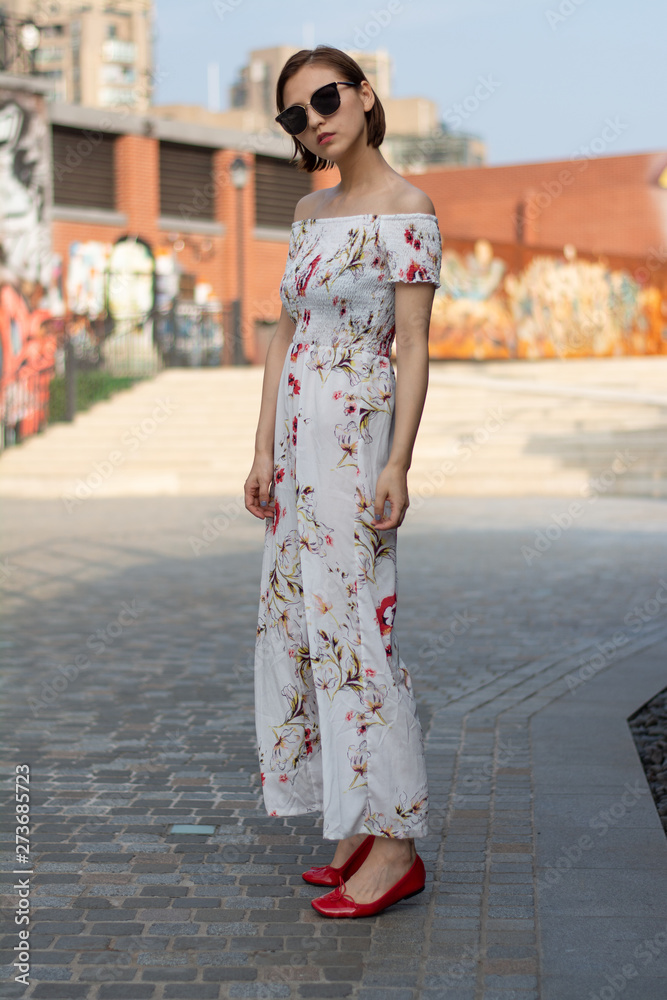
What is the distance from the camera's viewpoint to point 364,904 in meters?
3.03

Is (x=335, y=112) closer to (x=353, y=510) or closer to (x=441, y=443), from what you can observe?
(x=353, y=510)

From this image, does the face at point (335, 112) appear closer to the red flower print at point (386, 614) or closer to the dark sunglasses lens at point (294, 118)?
the dark sunglasses lens at point (294, 118)

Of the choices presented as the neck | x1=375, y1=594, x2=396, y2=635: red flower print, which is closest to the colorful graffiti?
the neck

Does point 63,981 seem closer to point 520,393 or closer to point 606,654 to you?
point 606,654

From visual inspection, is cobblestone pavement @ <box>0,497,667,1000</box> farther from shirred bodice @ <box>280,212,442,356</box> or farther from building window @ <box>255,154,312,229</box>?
building window @ <box>255,154,312,229</box>

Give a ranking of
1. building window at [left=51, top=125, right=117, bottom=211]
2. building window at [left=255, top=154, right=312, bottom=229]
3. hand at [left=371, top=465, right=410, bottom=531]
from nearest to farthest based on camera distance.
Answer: hand at [left=371, top=465, right=410, bottom=531] → building window at [left=51, top=125, right=117, bottom=211] → building window at [left=255, top=154, right=312, bottom=229]

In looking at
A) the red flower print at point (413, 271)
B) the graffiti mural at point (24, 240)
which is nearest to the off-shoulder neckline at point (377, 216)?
the red flower print at point (413, 271)

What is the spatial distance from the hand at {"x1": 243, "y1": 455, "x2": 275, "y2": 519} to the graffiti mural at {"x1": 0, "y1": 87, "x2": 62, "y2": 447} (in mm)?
17148

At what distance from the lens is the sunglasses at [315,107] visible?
2957 mm

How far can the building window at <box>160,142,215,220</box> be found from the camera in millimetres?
29875

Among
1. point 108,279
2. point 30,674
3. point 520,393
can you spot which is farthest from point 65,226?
point 30,674

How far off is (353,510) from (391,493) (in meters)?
0.10

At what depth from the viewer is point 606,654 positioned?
6008 millimetres

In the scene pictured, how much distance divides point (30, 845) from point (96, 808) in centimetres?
35
